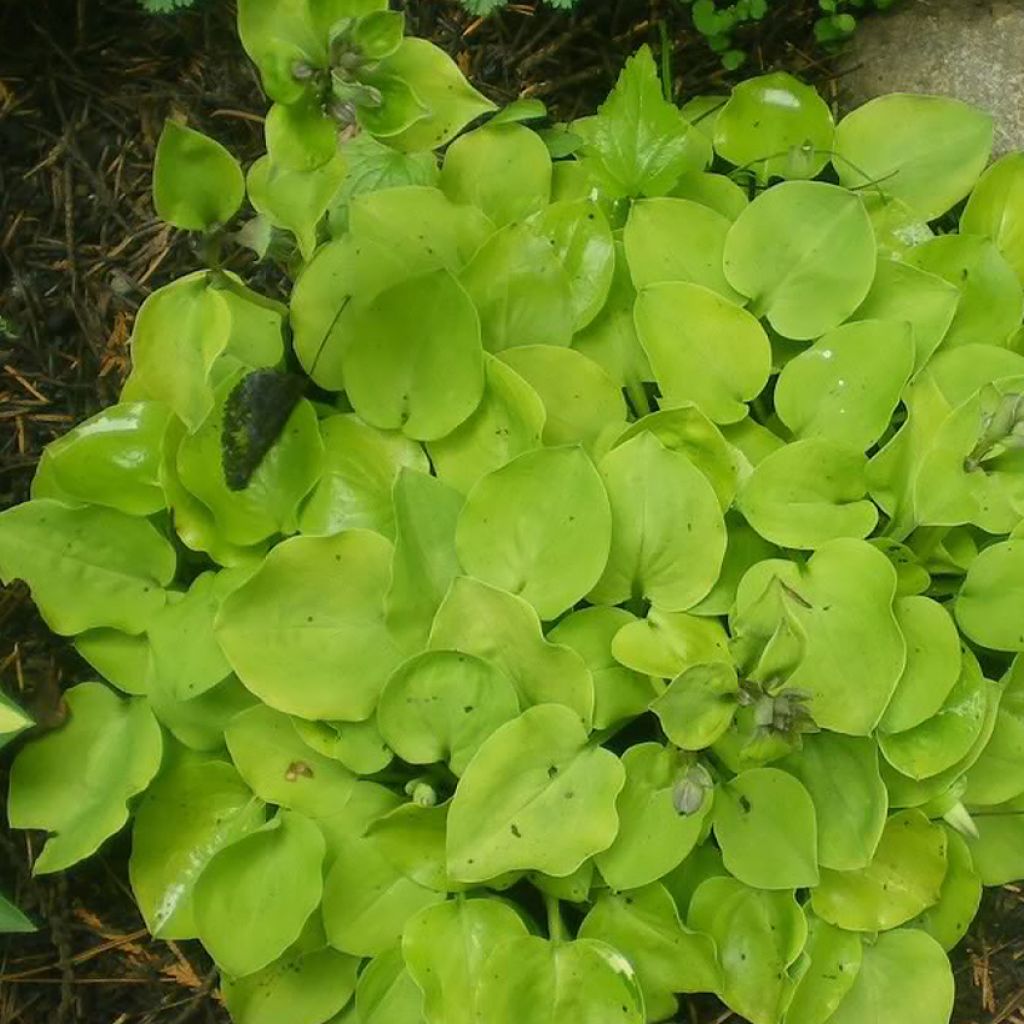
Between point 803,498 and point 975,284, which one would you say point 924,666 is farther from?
point 975,284

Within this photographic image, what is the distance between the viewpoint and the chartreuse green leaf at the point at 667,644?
1.20m

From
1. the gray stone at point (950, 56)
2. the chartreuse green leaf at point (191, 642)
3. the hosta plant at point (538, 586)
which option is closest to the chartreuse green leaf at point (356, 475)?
the hosta plant at point (538, 586)

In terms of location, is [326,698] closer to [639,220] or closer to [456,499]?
[456,499]

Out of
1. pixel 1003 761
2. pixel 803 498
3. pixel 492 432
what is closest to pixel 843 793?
pixel 1003 761

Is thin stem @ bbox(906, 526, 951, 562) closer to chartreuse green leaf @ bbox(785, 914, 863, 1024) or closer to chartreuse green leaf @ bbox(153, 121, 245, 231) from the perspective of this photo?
chartreuse green leaf @ bbox(785, 914, 863, 1024)

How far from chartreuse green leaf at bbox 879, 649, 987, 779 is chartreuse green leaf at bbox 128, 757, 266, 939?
0.67 m

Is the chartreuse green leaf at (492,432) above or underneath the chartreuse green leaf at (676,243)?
underneath

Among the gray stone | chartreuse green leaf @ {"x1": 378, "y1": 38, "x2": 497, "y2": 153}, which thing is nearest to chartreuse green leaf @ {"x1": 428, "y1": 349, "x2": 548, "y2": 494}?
chartreuse green leaf @ {"x1": 378, "y1": 38, "x2": 497, "y2": 153}

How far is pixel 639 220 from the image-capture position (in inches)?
52.6

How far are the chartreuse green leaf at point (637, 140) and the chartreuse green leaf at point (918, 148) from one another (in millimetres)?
252

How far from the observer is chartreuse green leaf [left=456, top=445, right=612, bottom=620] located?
120 cm

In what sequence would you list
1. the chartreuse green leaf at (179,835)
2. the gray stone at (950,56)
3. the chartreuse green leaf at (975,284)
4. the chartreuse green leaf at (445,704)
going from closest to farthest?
the chartreuse green leaf at (445,704) < the chartreuse green leaf at (179,835) < the chartreuse green leaf at (975,284) < the gray stone at (950,56)

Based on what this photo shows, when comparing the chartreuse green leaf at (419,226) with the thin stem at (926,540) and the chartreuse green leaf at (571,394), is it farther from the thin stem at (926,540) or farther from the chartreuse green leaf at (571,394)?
the thin stem at (926,540)

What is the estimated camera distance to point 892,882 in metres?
1.31
